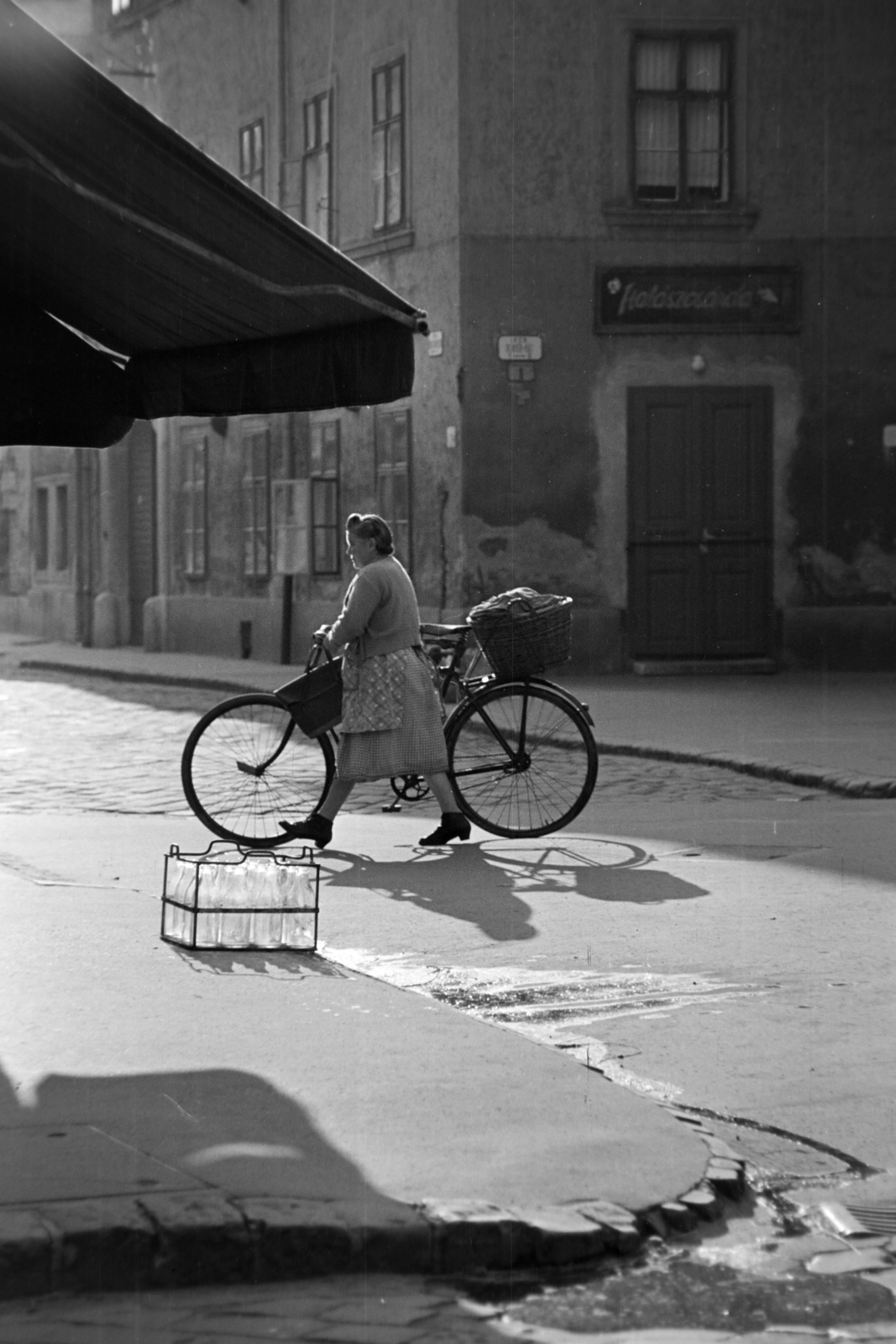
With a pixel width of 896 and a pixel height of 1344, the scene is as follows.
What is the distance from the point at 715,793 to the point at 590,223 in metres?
10.9

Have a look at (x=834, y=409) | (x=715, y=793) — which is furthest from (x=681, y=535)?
(x=715, y=793)

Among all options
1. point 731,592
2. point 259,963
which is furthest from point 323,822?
point 731,592

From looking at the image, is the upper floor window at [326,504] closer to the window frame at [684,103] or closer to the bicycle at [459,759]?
the window frame at [684,103]

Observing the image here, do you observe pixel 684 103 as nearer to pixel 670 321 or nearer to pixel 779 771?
pixel 670 321

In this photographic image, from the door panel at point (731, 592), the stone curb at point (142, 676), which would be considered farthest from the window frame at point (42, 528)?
the door panel at point (731, 592)

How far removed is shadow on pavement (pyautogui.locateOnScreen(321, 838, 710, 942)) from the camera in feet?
26.7

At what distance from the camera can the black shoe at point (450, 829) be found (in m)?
9.90

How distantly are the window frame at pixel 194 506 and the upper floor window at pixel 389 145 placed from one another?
5675 mm

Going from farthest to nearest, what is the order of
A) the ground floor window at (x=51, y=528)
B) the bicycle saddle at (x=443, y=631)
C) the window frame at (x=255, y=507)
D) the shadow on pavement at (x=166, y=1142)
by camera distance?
the ground floor window at (x=51, y=528), the window frame at (x=255, y=507), the bicycle saddle at (x=443, y=631), the shadow on pavement at (x=166, y=1142)

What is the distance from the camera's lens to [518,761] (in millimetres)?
10133

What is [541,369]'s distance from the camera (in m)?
21.8

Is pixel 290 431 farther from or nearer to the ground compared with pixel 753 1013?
farther from the ground

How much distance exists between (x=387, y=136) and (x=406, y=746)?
14.9 metres

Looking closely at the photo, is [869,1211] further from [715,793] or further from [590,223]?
[590,223]
